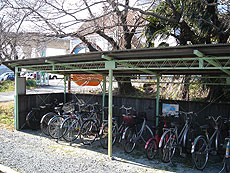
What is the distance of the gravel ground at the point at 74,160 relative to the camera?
15.2 feet

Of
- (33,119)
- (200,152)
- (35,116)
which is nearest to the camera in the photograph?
(200,152)

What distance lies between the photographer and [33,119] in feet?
26.8

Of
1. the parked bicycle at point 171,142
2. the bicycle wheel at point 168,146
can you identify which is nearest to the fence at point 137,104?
the parked bicycle at point 171,142

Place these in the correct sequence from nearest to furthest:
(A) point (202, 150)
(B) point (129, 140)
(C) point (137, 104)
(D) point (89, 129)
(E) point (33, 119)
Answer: (A) point (202, 150) → (B) point (129, 140) → (D) point (89, 129) → (C) point (137, 104) → (E) point (33, 119)

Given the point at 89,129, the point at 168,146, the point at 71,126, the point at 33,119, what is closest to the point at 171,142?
the point at 168,146

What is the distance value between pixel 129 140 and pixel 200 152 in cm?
188

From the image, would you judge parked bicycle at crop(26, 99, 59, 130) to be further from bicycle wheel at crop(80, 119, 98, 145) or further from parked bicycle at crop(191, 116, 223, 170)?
parked bicycle at crop(191, 116, 223, 170)

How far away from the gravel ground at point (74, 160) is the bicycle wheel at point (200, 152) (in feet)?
0.50

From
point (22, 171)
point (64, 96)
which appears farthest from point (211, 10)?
point (22, 171)

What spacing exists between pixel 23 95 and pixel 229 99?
8.13m

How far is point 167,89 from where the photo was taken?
A: 37.5ft

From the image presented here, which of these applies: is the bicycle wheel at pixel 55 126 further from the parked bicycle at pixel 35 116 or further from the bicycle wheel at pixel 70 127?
the parked bicycle at pixel 35 116

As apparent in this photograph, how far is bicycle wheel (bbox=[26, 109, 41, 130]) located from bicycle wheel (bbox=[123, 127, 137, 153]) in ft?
13.5

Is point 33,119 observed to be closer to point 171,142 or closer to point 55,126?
point 55,126
